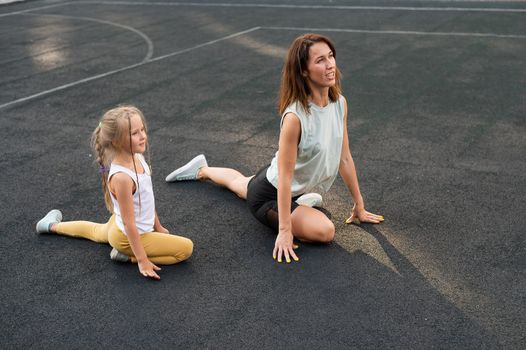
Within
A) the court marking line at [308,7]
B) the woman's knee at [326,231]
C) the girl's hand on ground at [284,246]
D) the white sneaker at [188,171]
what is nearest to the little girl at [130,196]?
the girl's hand on ground at [284,246]

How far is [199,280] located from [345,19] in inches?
339

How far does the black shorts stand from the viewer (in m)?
4.10

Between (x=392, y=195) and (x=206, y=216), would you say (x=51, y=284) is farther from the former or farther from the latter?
(x=392, y=195)

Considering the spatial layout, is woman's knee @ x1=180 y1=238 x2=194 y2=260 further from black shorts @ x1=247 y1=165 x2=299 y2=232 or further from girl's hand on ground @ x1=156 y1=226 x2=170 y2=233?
black shorts @ x1=247 y1=165 x2=299 y2=232

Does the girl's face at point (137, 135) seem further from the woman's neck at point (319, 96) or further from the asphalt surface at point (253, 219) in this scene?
the woman's neck at point (319, 96)

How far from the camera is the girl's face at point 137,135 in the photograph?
3.65 meters

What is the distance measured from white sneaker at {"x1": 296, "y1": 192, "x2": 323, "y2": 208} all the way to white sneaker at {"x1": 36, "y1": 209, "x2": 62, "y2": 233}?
158cm

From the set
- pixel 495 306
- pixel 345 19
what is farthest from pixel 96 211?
pixel 345 19

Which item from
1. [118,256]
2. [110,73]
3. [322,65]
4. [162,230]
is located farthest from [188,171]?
[110,73]

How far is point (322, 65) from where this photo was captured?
12.3ft

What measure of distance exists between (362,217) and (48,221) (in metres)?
2.00

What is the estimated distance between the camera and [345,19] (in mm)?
11547

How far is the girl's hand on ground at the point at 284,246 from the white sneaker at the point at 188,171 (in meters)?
1.36

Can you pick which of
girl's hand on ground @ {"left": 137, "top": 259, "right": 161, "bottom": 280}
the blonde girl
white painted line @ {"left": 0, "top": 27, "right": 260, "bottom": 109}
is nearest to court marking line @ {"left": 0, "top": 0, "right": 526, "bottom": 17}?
white painted line @ {"left": 0, "top": 27, "right": 260, "bottom": 109}
